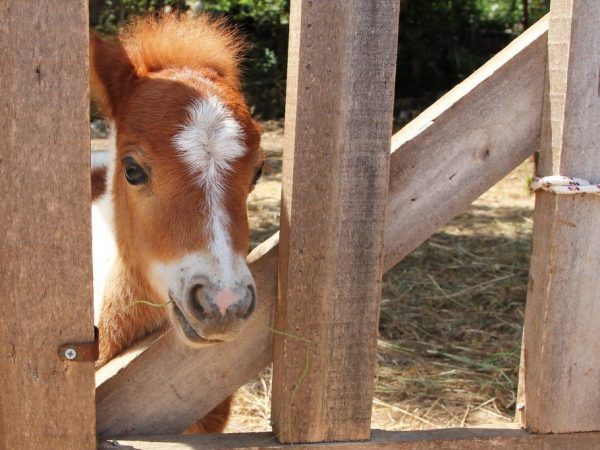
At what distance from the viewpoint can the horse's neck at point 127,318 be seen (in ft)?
7.93

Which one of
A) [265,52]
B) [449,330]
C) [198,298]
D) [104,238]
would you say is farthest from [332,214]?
[265,52]

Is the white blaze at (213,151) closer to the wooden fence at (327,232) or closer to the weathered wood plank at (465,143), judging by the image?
the wooden fence at (327,232)

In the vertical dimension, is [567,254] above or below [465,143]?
below

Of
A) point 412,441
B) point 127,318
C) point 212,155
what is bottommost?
point 412,441

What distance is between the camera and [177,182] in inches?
80.0

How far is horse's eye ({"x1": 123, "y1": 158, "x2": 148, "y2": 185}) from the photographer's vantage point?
214cm

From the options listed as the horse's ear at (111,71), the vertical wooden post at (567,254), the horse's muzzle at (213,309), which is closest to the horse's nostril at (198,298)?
the horse's muzzle at (213,309)

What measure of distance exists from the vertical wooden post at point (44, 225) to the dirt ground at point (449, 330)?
1231 mm

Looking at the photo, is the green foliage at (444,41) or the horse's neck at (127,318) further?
the green foliage at (444,41)

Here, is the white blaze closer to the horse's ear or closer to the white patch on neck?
the white patch on neck

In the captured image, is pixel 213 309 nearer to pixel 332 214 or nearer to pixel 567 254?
pixel 332 214

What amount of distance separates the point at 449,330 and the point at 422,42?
31.7 feet

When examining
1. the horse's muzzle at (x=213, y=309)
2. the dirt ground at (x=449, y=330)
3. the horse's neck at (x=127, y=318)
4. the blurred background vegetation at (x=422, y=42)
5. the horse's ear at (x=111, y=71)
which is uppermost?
the blurred background vegetation at (x=422, y=42)

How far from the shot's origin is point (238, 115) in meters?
2.21
